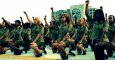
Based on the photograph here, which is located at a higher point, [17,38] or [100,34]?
[100,34]

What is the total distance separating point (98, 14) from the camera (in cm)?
1218

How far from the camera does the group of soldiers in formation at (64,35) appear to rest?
12.6 m

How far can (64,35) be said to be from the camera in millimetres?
14812

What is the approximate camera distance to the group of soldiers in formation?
12.6m

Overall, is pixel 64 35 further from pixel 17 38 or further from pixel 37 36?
pixel 17 38

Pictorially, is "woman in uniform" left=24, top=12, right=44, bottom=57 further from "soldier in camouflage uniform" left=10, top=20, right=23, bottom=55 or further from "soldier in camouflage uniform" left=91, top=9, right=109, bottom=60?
"soldier in camouflage uniform" left=91, top=9, right=109, bottom=60

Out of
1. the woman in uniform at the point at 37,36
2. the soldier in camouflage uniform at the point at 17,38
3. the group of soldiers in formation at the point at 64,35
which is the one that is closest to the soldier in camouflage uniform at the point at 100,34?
the group of soldiers in formation at the point at 64,35

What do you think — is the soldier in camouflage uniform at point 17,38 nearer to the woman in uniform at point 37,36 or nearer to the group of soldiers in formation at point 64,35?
the group of soldiers in formation at point 64,35

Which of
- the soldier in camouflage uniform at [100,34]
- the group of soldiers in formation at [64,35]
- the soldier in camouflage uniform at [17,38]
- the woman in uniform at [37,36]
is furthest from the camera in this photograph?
the soldier in camouflage uniform at [17,38]

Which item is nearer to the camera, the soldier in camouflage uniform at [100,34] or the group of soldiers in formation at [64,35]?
the soldier in camouflage uniform at [100,34]

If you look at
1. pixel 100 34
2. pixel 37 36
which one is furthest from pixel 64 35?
pixel 37 36

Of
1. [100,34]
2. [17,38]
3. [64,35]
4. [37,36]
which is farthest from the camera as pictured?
[17,38]

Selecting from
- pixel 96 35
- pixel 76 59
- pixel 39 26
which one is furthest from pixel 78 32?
pixel 96 35

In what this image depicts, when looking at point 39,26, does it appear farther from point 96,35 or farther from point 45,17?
point 45,17
